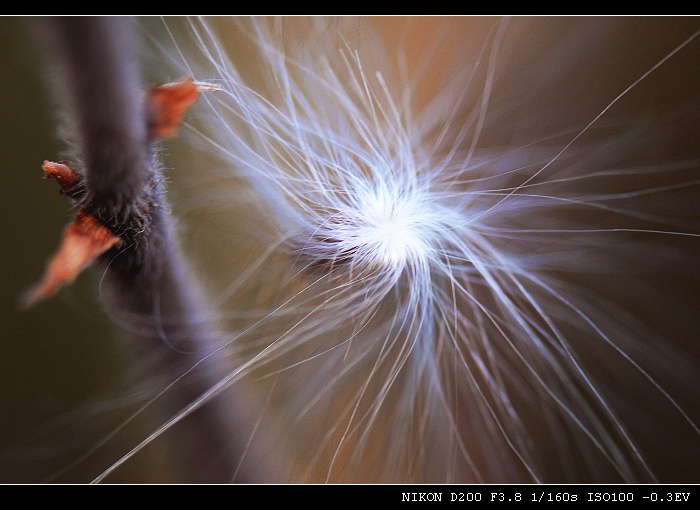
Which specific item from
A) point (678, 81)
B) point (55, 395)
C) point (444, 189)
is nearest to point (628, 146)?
point (678, 81)

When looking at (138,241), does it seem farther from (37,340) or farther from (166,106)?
(37,340)

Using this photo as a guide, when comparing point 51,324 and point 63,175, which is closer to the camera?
point 63,175

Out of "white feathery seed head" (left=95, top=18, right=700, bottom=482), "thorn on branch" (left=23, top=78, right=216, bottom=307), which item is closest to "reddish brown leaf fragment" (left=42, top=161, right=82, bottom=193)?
"thorn on branch" (left=23, top=78, right=216, bottom=307)

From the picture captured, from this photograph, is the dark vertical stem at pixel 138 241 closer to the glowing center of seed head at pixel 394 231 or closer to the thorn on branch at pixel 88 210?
the thorn on branch at pixel 88 210

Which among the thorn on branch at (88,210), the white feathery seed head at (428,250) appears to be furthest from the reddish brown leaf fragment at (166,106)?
the white feathery seed head at (428,250)

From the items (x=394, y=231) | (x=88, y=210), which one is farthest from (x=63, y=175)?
(x=394, y=231)

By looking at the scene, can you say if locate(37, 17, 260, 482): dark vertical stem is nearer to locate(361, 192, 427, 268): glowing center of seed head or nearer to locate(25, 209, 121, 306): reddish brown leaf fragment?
locate(25, 209, 121, 306): reddish brown leaf fragment
